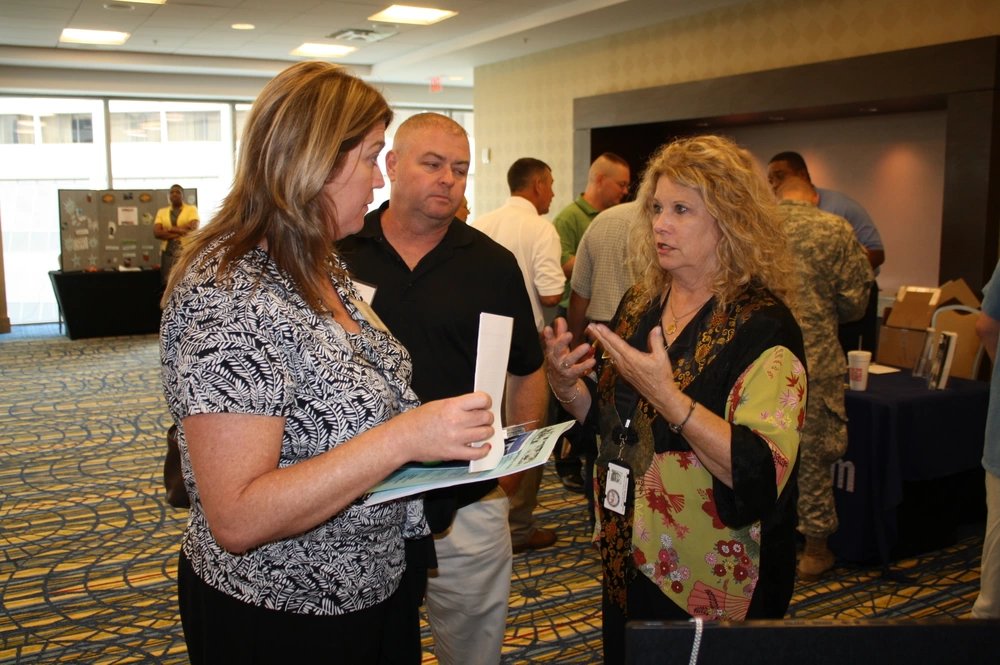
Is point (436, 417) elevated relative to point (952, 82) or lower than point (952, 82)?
lower

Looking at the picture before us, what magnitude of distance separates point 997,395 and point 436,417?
74.7 inches

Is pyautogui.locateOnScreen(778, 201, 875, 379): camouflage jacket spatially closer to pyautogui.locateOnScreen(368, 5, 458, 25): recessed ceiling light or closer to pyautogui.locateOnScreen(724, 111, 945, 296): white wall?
pyautogui.locateOnScreen(724, 111, 945, 296): white wall

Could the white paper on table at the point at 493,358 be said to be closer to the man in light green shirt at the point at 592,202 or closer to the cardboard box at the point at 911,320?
the cardboard box at the point at 911,320

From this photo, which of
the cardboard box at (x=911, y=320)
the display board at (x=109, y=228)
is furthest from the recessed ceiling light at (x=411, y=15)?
the cardboard box at (x=911, y=320)

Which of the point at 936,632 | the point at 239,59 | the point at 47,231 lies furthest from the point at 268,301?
the point at 47,231

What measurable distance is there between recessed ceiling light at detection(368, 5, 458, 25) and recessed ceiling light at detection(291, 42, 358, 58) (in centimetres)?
203

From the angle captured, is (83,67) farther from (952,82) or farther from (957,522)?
(957,522)

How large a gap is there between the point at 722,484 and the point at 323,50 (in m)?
11.1

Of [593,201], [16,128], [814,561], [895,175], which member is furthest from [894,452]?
[16,128]

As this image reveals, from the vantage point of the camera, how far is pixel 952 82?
584 centimetres

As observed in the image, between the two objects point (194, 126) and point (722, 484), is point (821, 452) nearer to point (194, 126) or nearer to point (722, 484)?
point (722, 484)

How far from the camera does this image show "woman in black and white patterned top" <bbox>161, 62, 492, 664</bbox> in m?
1.15

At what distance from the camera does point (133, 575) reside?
386cm

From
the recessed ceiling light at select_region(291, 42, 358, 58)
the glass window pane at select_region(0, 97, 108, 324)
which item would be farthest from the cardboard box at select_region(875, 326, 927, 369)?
the glass window pane at select_region(0, 97, 108, 324)
